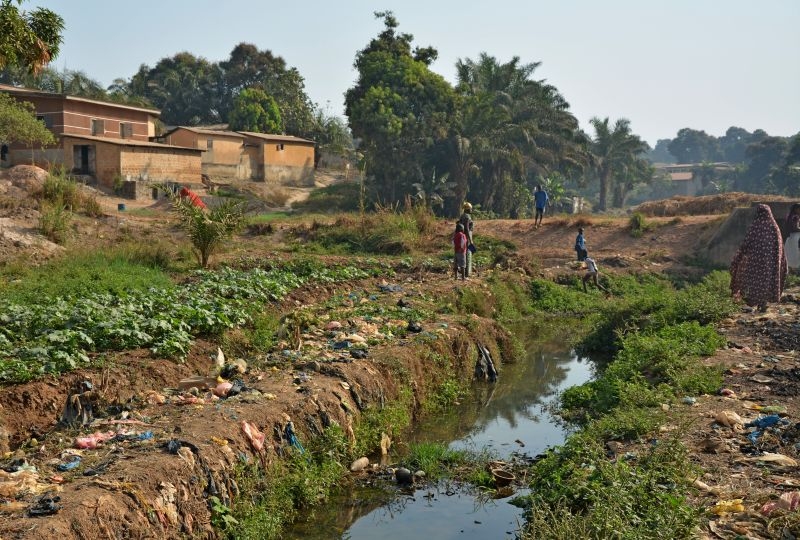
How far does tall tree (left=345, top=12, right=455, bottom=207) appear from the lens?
1422 inches

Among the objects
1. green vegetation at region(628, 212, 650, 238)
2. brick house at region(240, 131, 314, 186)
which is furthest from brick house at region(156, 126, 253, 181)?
green vegetation at region(628, 212, 650, 238)

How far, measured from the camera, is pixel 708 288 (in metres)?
15.9

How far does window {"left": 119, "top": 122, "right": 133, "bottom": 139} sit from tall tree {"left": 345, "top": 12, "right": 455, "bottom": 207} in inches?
397

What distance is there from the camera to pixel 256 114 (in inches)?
1752

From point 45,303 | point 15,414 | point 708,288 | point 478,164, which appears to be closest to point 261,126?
point 478,164

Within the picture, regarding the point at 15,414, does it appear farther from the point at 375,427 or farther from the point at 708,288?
the point at 708,288

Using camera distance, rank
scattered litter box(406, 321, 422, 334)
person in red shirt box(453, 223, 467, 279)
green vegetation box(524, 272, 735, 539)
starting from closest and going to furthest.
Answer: green vegetation box(524, 272, 735, 539) → scattered litter box(406, 321, 422, 334) → person in red shirt box(453, 223, 467, 279)

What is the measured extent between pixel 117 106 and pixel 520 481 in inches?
1242

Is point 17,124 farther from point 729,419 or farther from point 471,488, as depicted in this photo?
point 729,419

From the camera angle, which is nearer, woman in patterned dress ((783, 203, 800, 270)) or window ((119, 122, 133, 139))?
woman in patterned dress ((783, 203, 800, 270))

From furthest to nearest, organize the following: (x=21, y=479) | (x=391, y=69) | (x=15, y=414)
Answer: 1. (x=391, y=69)
2. (x=15, y=414)
3. (x=21, y=479)

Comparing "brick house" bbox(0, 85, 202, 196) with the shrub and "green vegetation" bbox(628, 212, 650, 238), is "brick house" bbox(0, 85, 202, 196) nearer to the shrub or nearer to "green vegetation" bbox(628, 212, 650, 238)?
the shrub

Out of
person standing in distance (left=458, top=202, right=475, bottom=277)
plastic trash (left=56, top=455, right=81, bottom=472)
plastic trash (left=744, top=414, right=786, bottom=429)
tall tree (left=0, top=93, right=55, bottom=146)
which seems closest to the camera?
plastic trash (left=56, top=455, right=81, bottom=472)

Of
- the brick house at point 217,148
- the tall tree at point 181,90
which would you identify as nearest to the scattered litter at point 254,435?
the brick house at point 217,148
